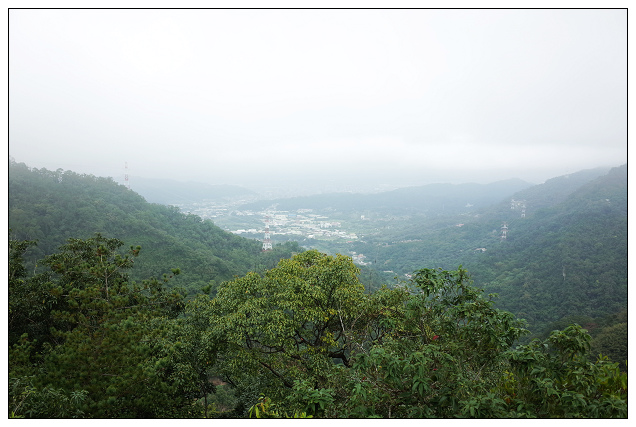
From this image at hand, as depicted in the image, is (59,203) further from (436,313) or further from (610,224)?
(610,224)

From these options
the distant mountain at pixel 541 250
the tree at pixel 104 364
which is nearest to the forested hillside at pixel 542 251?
→ the distant mountain at pixel 541 250

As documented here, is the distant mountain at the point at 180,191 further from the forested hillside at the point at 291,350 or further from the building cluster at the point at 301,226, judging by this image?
the forested hillside at the point at 291,350

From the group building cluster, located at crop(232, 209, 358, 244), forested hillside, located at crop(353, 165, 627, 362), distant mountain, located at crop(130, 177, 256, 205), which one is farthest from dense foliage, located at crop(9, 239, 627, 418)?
distant mountain, located at crop(130, 177, 256, 205)

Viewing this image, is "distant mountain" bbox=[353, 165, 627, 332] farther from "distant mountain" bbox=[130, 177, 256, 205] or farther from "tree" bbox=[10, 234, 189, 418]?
"distant mountain" bbox=[130, 177, 256, 205]

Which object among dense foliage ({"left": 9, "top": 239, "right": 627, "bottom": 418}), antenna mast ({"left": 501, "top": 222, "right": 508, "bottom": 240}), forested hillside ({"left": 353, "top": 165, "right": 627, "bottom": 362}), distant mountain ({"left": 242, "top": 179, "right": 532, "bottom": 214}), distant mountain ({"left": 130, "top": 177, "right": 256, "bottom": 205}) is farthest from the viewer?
distant mountain ({"left": 242, "top": 179, "right": 532, "bottom": 214})

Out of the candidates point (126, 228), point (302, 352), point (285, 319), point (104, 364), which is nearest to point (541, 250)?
point (302, 352)

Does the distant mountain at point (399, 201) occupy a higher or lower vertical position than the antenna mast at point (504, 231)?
higher

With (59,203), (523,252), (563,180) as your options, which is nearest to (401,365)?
(59,203)
